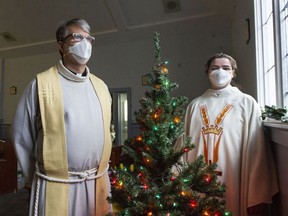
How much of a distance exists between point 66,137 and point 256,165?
109 cm

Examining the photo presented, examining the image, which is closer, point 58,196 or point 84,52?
point 58,196

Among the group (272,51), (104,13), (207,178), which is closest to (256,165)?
(207,178)

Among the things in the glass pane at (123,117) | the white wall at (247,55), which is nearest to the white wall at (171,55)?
the glass pane at (123,117)

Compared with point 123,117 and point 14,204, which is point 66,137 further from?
point 123,117


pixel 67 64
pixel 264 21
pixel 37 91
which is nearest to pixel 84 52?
pixel 67 64

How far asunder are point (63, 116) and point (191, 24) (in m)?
4.31

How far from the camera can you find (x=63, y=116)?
1149 mm

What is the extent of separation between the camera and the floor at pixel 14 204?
3025mm

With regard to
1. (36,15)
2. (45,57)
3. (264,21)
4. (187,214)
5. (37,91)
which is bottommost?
(187,214)

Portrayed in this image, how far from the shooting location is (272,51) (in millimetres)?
1940

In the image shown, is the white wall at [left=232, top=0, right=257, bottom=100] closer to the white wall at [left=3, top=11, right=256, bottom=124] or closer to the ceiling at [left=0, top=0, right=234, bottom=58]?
the ceiling at [left=0, top=0, right=234, bottom=58]

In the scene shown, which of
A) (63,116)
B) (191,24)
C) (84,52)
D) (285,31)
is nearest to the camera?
(63,116)

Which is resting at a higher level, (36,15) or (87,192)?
(36,15)

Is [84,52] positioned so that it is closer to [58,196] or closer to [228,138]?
[58,196]
